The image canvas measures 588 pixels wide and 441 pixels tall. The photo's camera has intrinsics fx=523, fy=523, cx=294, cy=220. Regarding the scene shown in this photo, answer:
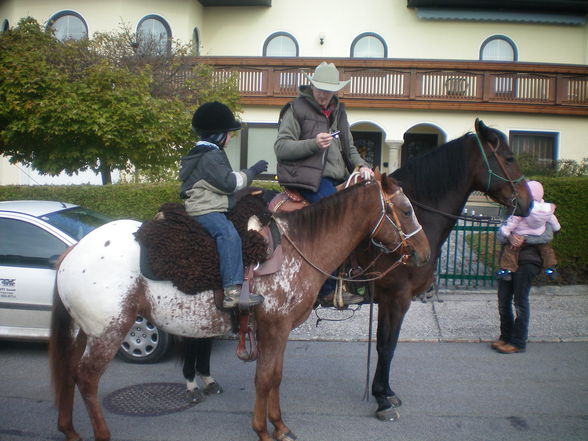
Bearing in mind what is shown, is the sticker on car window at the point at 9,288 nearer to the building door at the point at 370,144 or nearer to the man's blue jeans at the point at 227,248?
the man's blue jeans at the point at 227,248

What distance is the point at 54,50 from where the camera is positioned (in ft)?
30.9

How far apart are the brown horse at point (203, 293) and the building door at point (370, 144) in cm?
1609

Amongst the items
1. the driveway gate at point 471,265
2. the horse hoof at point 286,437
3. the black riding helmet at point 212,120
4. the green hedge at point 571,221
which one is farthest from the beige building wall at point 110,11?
the horse hoof at point 286,437

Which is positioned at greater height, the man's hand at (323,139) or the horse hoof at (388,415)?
the man's hand at (323,139)

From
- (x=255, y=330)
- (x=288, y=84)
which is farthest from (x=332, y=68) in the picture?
(x=288, y=84)

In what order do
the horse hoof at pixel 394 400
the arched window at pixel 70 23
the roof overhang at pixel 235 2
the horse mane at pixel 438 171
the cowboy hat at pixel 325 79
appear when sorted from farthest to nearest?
the roof overhang at pixel 235 2
the arched window at pixel 70 23
the horse mane at pixel 438 171
the horse hoof at pixel 394 400
the cowboy hat at pixel 325 79

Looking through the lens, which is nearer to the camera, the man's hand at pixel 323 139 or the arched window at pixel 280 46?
the man's hand at pixel 323 139

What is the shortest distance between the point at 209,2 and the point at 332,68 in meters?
16.9

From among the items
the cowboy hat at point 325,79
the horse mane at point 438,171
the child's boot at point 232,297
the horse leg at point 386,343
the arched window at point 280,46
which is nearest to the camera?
the child's boot at point 232,297

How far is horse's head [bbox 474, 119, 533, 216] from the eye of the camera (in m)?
5.05

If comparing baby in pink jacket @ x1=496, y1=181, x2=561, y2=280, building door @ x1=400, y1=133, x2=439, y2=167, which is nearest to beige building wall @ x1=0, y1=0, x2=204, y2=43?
building door @ x1=400, y1=133, x2=439, y2=167

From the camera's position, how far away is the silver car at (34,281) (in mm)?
5980

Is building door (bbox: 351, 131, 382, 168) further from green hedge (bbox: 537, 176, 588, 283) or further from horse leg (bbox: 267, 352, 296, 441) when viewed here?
horse leg (bbox: 267, 352, 296, 441)

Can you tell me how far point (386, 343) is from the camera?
4.85m
